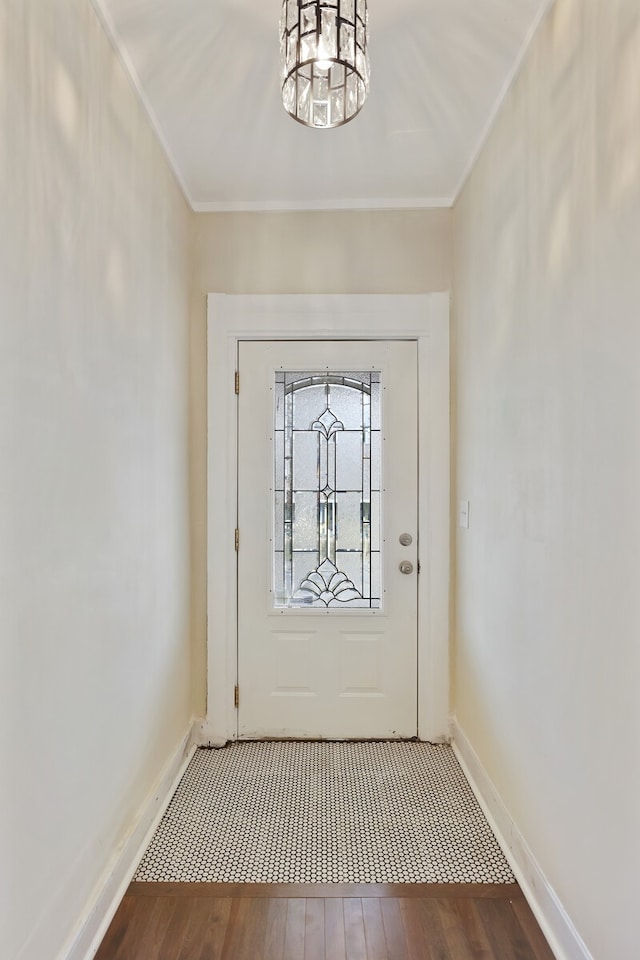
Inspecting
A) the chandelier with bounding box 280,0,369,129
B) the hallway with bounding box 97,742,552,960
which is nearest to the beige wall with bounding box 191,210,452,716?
the hallway with bounding box 97,742,552,960

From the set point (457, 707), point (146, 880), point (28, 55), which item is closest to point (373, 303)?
point (28, 55)

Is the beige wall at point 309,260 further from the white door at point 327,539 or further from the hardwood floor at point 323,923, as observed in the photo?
the hardwood floor at point 323,923

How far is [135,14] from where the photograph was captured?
1597mm

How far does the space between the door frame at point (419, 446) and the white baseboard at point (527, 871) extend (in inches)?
17.5

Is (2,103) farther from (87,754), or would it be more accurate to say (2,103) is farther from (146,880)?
(146,880)

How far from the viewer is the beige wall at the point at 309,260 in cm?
270

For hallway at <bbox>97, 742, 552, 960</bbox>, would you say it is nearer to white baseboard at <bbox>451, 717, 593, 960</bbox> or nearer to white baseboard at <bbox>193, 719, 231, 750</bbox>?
white baseboard at <bbox>451, 717, 593, 960</bbox>

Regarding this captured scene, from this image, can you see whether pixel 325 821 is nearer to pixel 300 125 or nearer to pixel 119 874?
pixel 119 874

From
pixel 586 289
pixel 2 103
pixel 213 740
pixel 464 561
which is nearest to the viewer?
pixel 2 103

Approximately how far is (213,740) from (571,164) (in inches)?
102

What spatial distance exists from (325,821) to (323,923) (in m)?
0.44

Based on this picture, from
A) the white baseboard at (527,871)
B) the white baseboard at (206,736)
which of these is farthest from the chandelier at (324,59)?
the white baseboard at (206,736)

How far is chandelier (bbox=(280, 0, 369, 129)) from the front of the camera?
1222mm

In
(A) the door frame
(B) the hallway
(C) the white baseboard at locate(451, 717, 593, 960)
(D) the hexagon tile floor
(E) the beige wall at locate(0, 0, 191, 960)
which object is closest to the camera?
(E) the beige wall at locate(0, 0, 191, 960)
